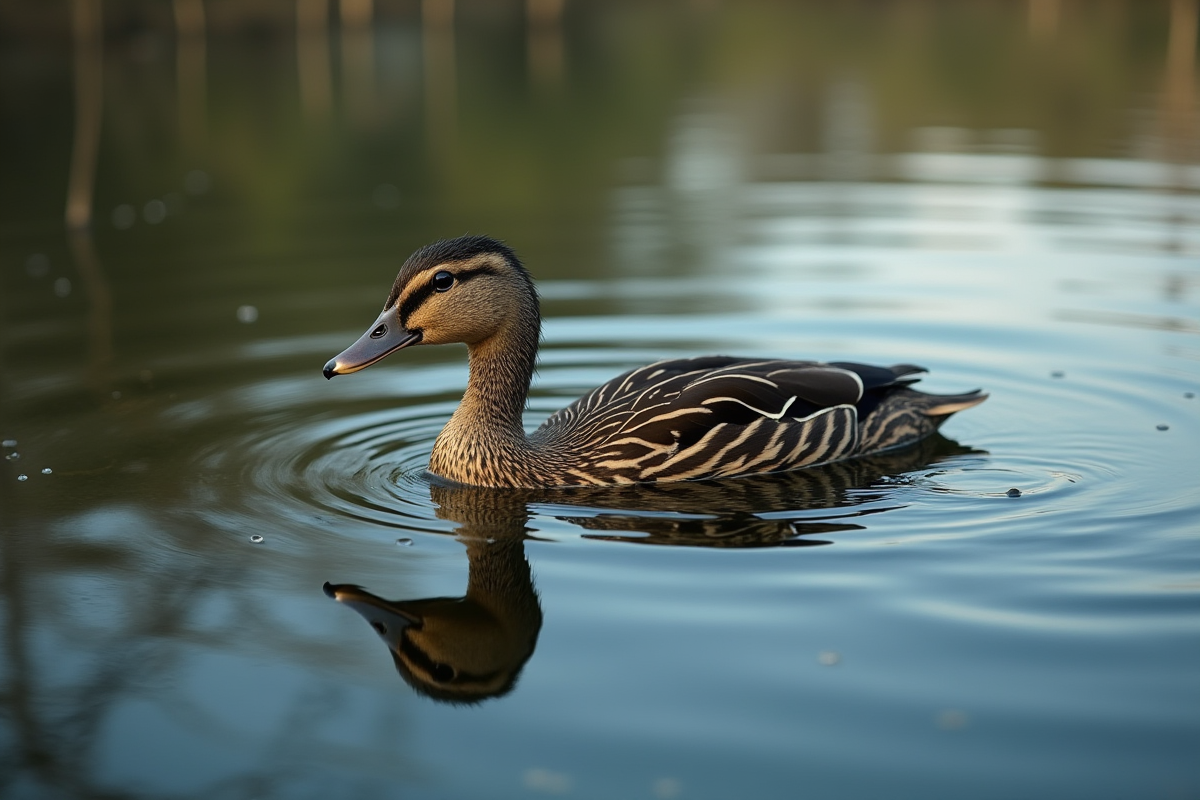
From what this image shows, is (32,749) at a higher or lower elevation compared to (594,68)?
lower

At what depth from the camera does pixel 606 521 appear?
7.36 m

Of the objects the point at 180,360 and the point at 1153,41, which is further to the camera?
the point at 1153,41

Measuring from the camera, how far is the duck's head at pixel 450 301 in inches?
Result: 309

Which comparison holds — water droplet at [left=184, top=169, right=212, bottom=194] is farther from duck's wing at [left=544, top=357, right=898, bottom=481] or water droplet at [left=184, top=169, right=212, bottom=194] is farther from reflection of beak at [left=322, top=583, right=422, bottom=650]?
reflection of beak at [left=322, top=583, right=422, bottom=650]

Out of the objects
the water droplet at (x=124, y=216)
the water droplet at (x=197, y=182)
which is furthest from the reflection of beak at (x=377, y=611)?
the water droplet at (x=197, y=182)

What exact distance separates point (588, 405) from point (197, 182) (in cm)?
1468

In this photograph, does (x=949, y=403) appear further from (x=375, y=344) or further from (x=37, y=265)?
(x=37, y=265)

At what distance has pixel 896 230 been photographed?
1669 cm

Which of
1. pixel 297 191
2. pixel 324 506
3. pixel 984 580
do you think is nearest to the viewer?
pixel 984 580

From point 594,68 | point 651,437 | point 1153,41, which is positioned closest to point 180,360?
point 651,437

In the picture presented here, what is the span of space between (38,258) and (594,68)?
28047 millimetres

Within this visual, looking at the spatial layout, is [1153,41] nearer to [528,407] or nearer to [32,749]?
[528,407]

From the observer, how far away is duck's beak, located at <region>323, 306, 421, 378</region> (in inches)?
302

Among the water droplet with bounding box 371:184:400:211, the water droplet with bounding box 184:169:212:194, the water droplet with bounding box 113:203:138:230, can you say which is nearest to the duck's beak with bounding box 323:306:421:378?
the water droplet with bounding box 113:203:138:230
